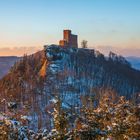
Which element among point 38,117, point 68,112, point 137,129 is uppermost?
point 68,112

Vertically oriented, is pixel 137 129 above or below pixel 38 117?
above

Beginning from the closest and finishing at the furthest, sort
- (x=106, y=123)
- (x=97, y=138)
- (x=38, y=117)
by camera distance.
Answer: (x=97, y=138)
(x=106, y=123)
(x=38, y=117)

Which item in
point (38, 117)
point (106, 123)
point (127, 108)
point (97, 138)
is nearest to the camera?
point (97, 138)

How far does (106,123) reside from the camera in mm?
28297

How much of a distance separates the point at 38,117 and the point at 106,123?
161m

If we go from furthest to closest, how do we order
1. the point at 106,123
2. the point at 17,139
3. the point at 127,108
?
the point at 127,108
the point at 106,123
the point at 17,139

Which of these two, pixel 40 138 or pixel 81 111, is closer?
pixel 40 138

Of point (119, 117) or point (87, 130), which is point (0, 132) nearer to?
point (87, 130)

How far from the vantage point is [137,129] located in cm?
3152

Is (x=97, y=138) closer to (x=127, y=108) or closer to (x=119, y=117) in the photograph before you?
(x=119, y=117)

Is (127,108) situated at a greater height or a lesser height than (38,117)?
greater

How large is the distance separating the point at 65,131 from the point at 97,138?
5.96ft

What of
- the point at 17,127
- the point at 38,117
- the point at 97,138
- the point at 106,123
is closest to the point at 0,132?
the point at 17,127

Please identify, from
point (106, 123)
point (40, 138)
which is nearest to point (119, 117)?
point (106, 123)
